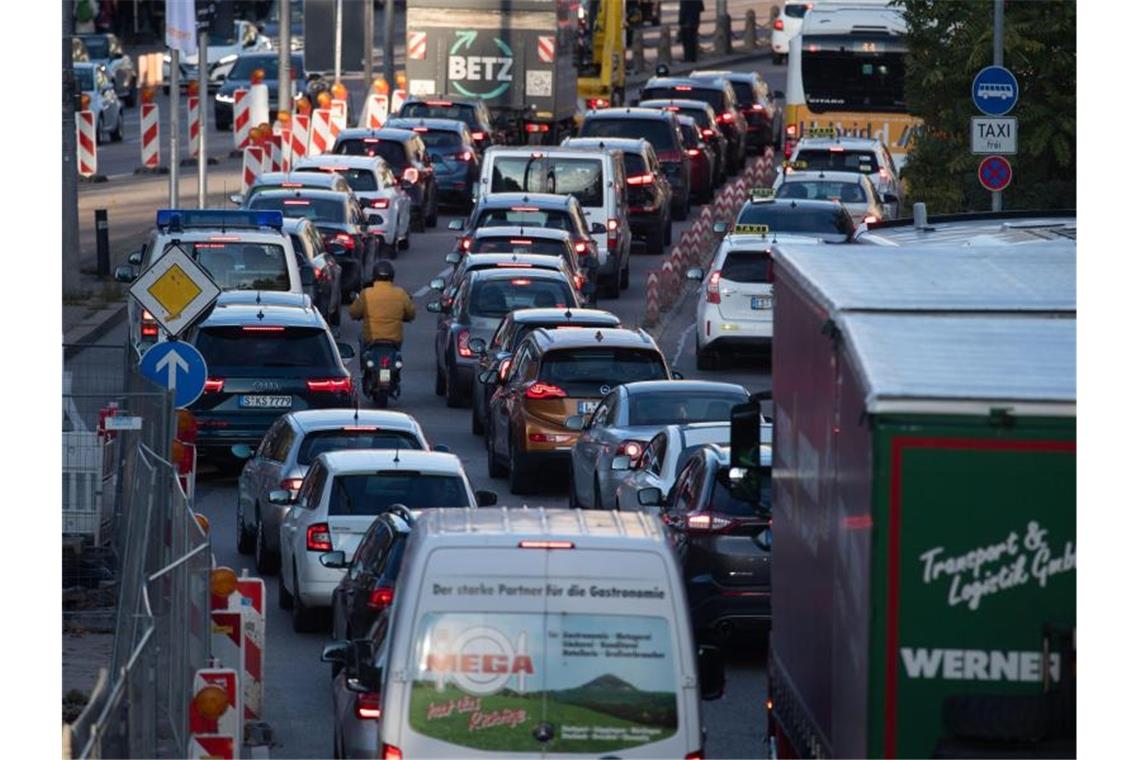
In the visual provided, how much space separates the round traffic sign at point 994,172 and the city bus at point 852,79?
21.1m

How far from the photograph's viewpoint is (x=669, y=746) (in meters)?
11.1

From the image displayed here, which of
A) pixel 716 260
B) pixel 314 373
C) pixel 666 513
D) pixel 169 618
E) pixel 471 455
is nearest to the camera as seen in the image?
pixel 169 618

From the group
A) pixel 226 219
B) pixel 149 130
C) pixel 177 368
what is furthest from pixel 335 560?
pixel 149 130

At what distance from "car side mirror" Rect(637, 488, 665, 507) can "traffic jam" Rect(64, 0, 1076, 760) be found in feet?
0.11

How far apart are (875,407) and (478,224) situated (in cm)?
2815

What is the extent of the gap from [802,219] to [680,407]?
13.4 m

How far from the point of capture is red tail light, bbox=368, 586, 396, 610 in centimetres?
1580

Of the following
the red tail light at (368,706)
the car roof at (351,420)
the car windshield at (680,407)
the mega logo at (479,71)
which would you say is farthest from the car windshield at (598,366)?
the mega logo at (479,71)

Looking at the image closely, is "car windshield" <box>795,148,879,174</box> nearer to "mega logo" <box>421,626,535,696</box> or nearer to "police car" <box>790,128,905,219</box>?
"police car" <box>790,128,905,219</box>

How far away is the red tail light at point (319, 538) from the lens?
19.3 metres

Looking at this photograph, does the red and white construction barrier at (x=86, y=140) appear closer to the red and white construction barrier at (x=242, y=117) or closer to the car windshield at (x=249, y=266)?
the red and white construction barrier at (x=242, y=117)

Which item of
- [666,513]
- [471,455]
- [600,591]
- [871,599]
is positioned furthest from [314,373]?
[871,599]

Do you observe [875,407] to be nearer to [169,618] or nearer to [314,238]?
[169,618]

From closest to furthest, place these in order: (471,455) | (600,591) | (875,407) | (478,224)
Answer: (875,407), (600,591), (471,455), (478,224)
